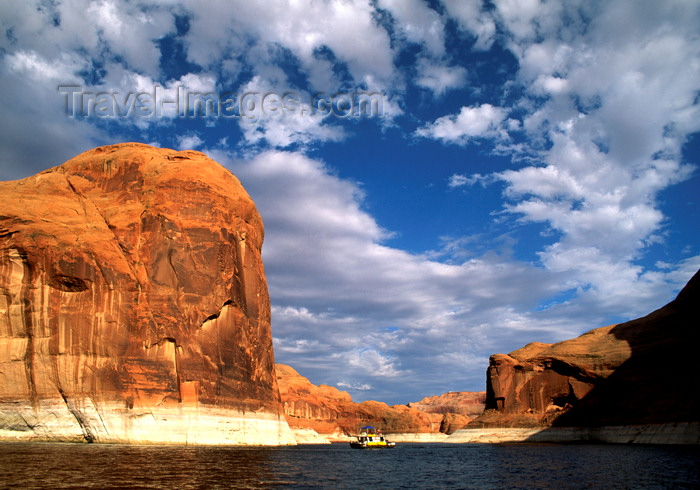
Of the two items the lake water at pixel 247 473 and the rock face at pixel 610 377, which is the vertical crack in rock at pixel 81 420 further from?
the rock face at pixel 610 377

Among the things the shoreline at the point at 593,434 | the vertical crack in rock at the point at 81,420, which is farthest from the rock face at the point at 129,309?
the shoreline at the point at 593,434

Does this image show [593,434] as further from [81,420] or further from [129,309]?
[81,420]

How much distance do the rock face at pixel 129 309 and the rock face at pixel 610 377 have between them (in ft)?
186

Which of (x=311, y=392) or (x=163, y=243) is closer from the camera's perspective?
(x=163, y=243)

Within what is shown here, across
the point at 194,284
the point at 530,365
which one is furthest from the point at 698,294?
the point at 194,284

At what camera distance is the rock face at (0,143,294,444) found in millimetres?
46188

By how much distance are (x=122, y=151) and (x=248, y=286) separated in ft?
78.0

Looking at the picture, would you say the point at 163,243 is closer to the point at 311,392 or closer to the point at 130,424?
the point at 130,424

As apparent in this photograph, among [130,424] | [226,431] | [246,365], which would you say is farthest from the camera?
[246,365]

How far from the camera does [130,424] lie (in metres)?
45.5

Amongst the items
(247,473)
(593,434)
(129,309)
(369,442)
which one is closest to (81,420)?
(129,309)

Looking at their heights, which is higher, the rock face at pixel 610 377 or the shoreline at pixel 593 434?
the rock face at pixel 610 377

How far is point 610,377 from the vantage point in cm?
9138

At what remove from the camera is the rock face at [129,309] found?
4619 cm
